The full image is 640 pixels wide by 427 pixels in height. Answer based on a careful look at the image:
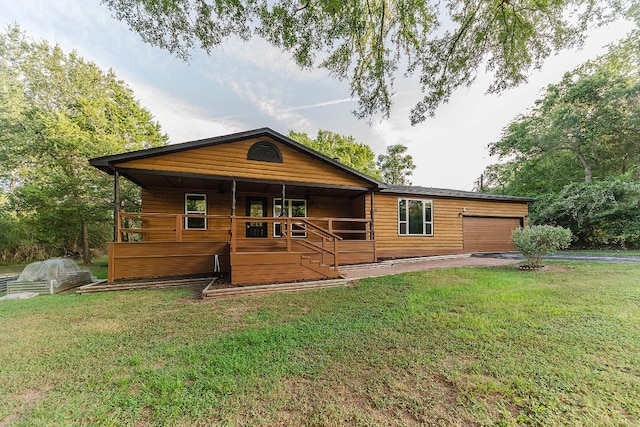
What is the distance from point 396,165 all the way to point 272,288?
29.3m

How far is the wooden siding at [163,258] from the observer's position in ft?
21.5

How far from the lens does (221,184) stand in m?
9.30

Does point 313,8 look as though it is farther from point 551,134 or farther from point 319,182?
point 551,134

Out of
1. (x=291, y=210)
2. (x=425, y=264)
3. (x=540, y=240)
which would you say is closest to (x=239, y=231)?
(x=291, y=210)

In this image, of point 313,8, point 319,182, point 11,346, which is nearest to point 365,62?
point 313,8

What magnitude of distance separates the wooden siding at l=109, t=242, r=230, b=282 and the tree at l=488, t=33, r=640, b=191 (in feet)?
74.5

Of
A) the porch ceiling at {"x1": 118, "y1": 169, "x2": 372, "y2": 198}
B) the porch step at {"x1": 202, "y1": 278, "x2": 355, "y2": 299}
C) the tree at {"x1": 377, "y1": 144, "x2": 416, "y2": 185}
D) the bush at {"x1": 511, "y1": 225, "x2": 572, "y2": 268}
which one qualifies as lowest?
the porch step at {"x1": 202, "y1": 278, "x2": 355, "y2": 299}

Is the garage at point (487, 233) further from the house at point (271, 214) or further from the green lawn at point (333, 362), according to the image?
the green lawn at point (333, 362)

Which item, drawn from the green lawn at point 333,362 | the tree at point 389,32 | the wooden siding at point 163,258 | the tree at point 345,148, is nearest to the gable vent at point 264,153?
the tree at point 389,32

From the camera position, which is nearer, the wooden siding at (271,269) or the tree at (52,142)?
the wooden siding at (271,269)

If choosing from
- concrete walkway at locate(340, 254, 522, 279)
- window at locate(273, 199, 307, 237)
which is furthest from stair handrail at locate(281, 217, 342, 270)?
window at locate(273, 199, 307, 237)

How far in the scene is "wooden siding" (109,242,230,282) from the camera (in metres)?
6.56

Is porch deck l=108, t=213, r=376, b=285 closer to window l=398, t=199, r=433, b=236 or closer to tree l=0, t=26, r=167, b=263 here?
window l=398, t=199, r=433, b=236

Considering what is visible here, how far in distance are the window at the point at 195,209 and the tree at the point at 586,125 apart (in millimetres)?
22707
